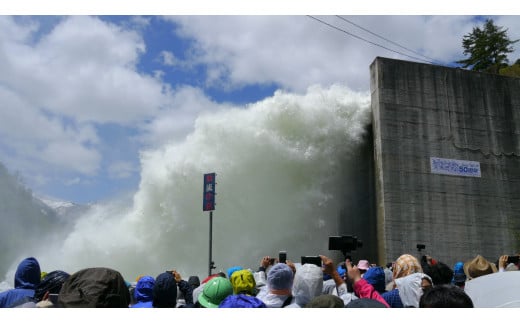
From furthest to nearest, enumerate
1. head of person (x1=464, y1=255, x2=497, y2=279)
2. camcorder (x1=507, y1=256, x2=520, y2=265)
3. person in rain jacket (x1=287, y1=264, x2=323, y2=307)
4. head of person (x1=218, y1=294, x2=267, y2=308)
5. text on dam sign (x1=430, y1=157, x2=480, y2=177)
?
text on dam sign (x1=430, y1=157, x2=480, y2=177) < camcorder (x1=507, y1=256, x2=520, y2=265) < head of person (x1=464, y1=255, x2=497, y2=279) < person in rain jacket (x1=287, y1=264, x2=323, y2=307) < head of person (x1=218, y1=294, x2=267, y2=308)

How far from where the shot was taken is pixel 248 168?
75.2 ft

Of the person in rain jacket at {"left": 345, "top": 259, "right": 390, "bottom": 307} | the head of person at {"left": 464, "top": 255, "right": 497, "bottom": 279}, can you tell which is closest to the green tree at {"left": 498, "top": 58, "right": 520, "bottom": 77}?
the head of person at {"left": 464, "top": 255, "right": 497, "bottom": 279}

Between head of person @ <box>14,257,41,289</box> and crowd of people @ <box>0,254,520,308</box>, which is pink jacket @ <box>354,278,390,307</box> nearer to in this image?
crowd of people @ <box>0,254,520,308</box>

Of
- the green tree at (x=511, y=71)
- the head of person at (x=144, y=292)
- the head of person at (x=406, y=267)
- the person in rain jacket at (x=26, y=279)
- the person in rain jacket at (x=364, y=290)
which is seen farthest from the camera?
the green tree at (x=511, y=71)

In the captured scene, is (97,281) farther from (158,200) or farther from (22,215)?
(22,215)

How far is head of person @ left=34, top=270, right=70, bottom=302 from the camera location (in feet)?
15.0

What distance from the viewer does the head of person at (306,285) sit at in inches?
160

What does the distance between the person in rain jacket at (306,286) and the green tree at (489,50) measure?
4195cm

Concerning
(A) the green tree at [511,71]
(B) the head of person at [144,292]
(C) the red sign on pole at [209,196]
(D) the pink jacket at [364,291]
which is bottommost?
(B) the head of person at [144,292]

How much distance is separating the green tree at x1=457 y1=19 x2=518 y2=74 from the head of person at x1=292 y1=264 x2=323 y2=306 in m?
A: 41.9

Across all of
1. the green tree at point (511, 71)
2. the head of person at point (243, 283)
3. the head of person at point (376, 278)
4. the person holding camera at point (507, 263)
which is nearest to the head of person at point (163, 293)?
the head of person at point (243, 283)

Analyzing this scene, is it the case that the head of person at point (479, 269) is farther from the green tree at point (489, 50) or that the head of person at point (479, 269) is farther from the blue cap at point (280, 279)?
the green tree at point (489, 50)

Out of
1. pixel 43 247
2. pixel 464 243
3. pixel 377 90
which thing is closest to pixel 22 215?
pixel 43 247

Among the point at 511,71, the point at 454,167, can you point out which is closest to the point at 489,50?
the point at 511,71
